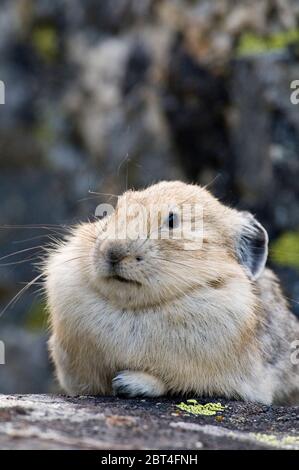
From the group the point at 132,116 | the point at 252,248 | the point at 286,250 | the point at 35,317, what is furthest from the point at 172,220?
the point at 35,317

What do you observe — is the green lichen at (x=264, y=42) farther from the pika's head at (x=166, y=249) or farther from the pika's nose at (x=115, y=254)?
the pika's nose at (x=115, y=254)

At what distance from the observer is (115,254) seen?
7707mm

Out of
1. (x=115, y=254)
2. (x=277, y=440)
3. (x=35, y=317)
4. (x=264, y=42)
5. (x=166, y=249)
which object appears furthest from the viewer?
(x=35, y=317)

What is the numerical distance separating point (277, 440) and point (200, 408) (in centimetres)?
114

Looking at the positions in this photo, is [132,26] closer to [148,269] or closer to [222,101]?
[222,101]

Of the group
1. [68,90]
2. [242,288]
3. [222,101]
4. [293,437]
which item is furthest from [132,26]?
[293,437]

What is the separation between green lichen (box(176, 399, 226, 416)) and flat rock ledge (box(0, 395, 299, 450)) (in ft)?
0.21

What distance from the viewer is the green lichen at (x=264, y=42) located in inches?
555

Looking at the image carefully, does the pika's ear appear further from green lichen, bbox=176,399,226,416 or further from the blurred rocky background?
the blurred rocky background

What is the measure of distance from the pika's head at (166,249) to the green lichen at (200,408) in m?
0.97

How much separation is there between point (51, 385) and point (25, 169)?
4.89 meters

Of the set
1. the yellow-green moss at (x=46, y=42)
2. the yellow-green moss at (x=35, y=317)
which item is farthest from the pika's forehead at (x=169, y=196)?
the yellow-green moss at (x=46, y=42)

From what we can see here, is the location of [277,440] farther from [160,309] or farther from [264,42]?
[264,42]

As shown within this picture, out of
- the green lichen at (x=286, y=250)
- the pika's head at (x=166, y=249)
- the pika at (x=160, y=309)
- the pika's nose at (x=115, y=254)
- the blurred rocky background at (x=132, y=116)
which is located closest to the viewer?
the pika's nose at (x=115, y=254)
